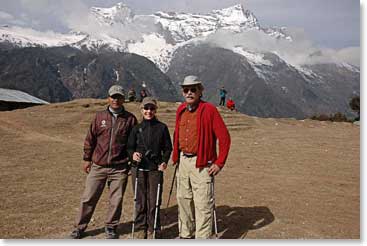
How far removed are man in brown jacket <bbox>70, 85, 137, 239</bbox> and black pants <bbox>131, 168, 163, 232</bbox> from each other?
18cm

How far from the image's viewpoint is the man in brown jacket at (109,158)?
4523 millimetres

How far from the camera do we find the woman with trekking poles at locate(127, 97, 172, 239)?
448cm

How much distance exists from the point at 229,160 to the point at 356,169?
289 cm

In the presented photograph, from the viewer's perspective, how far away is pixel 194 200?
4242mm

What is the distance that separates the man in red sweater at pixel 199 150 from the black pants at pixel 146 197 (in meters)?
0.33

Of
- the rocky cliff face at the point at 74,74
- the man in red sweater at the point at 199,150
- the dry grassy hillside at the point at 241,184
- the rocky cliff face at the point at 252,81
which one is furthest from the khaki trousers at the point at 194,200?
the rocky cliff face at the point at 252,81

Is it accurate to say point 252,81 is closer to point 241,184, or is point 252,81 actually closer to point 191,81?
point 241,184

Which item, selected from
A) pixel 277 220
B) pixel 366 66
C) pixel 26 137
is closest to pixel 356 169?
pixel 277 220

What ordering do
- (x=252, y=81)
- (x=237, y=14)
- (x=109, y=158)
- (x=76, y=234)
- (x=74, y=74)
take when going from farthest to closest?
(x=252, y=81) → (x=74, y=74) → (x=237, y=14) → (x=76, y=234) → (x=109, y=158)

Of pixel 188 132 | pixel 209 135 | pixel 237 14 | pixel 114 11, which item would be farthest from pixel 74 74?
pixel 209 135

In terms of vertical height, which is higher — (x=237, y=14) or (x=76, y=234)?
(x=237, y=14)

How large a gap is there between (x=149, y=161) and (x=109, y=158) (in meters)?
0.41

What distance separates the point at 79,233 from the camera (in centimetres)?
464

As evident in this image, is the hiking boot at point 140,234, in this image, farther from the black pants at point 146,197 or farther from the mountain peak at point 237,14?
the mountain peak at point 237,14
